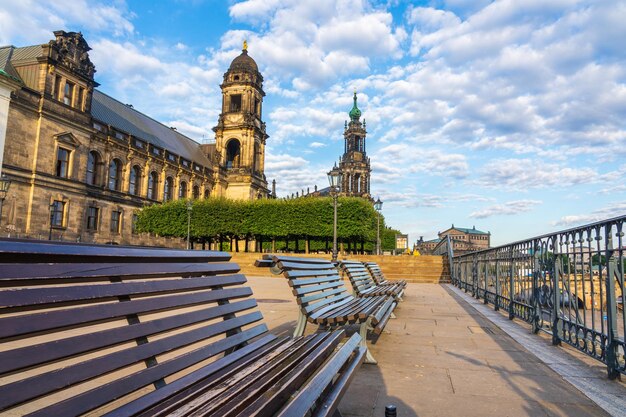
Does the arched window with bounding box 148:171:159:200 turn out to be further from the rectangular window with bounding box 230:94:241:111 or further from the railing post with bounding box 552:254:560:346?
the railing post with bounding box 552:254:560:346

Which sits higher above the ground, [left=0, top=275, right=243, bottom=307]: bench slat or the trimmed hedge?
the trimmed hedge

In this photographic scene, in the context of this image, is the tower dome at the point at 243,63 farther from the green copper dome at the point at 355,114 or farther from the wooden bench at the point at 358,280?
the wooden bench at the point at 358,280

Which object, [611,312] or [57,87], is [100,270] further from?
[57,87]

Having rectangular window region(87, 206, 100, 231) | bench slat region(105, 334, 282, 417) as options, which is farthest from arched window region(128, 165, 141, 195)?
bench slat region(105, 334, 282, 417)

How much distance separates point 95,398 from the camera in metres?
1.48

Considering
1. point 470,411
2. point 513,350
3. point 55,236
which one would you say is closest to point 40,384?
point 470,411

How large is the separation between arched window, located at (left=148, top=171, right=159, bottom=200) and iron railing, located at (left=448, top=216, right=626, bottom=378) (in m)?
43.8

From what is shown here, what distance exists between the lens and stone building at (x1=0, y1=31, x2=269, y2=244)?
31081 millimetres

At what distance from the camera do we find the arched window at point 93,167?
38656 millimetres

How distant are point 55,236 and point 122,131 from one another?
13.0 meters

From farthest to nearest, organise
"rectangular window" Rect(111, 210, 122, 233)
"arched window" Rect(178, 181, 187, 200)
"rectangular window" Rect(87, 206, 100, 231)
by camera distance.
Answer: "arched window" Rect(178, 181, 187, 200) → "rectangular window" Rect(111, 210, 122, 233) → "rectangular window" Rect(87, 206, 100, 231)

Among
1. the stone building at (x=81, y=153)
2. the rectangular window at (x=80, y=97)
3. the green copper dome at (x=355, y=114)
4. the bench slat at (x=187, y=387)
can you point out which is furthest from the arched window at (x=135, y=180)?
the green copper dome at (x=355, y=114)

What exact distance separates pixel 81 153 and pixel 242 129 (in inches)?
950

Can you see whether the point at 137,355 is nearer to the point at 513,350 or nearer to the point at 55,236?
the point at 513,350
